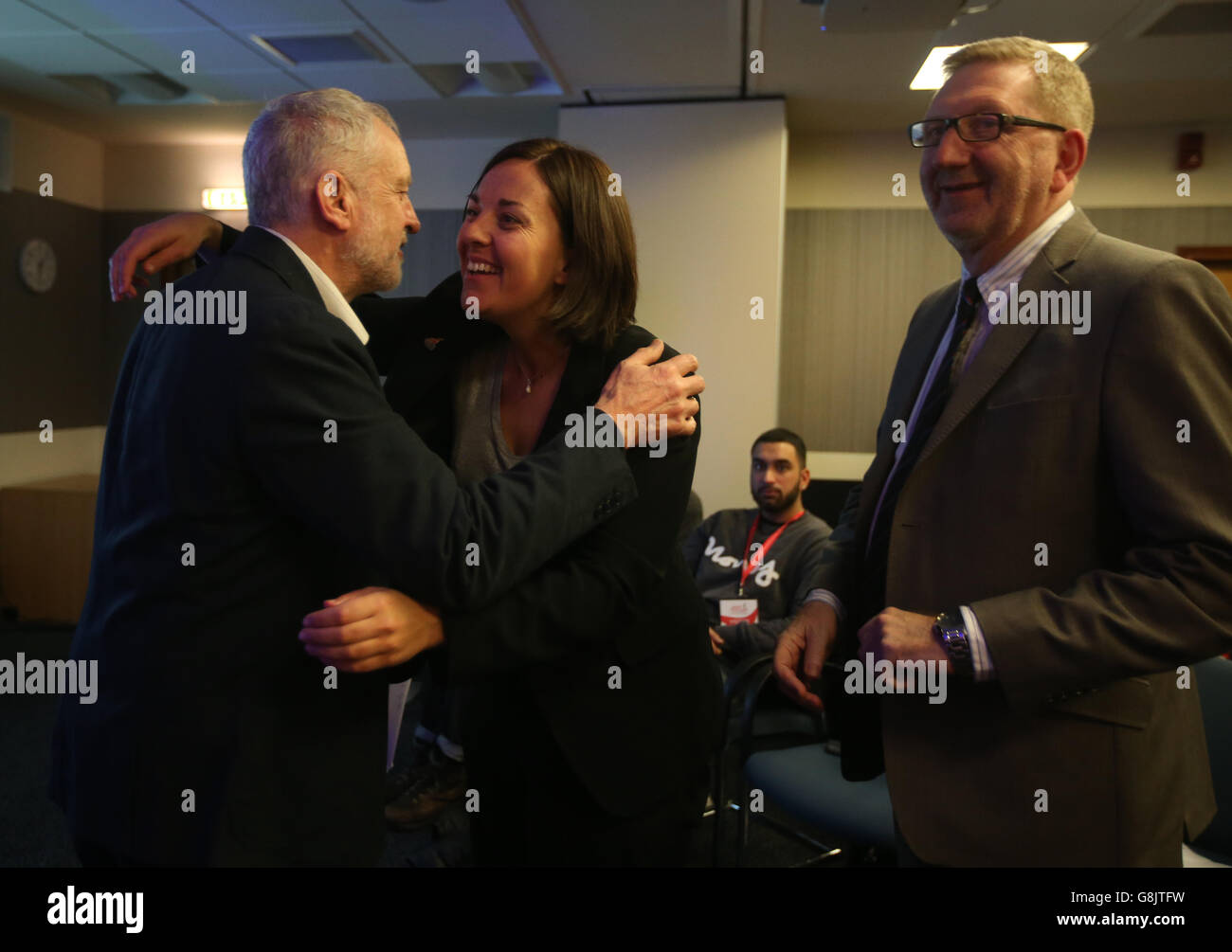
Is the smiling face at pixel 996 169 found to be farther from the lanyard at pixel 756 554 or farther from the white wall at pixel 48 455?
the white wall at pixel 48 455

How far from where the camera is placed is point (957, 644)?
3.62 feet

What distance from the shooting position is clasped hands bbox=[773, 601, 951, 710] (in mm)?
1133

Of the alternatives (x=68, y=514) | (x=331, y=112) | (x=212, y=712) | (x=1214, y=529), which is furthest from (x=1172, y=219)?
(x=68, y=514)

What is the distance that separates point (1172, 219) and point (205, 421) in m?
6.04

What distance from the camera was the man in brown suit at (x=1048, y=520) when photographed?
104cm

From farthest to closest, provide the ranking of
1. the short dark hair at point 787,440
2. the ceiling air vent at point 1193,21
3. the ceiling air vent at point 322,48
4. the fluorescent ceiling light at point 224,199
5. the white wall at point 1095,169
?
1. the fluorescent ceiling light at point 224,199
2. the white wall at point 1095,169
3. the ceiling air vent at point 322,48
4. the short dark hair at point 787,440
5. the ceiling air vent at point 1193,21

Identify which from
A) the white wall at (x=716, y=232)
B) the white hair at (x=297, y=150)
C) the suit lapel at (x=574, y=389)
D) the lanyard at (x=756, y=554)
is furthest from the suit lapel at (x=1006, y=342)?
the white wall at (x=716, y=232)

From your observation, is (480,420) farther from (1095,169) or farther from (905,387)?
(1095,169)

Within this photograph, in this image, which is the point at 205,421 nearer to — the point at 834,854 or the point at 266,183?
the point at 266,183

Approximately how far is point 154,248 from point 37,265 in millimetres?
5542

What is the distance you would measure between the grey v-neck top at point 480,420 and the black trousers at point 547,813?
1.20 ft

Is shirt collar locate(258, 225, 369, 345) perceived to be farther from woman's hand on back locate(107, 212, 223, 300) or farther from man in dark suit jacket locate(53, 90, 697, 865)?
woman's hand on back locate(107, 212, 223, 300)

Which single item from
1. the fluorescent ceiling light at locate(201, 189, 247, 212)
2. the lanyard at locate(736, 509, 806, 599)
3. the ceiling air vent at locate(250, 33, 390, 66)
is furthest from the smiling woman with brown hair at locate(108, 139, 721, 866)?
the fluorescent ceiling light at locate(201, 189, 247, 212)

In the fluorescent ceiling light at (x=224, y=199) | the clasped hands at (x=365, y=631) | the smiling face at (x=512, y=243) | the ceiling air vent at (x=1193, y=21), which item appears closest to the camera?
the clasped hands at (x=365, y=631)
